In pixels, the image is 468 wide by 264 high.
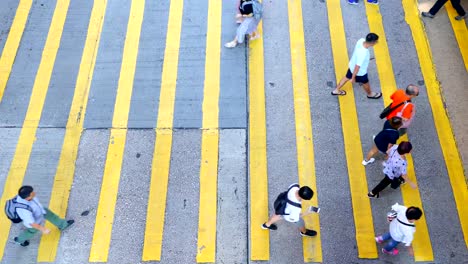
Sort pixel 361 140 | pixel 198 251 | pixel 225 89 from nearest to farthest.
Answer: pixel 198 251
pixel 361 140
pixel 225 89

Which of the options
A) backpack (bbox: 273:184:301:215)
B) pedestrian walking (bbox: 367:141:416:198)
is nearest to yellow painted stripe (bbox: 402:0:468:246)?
pedestrian walking (bbox: 367:141:416:198)

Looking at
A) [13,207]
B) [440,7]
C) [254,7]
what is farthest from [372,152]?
[13,207]

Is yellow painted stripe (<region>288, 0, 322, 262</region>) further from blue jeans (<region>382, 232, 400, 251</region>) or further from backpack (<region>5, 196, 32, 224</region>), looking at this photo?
backpack (<region>5, 196, 32, 224</region>)

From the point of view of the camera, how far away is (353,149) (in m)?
8.98

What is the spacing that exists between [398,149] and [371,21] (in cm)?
470

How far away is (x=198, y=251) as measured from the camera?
7945 mm

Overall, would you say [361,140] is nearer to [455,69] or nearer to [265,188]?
[265,188]

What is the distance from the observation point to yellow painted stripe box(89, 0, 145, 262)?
319 inches

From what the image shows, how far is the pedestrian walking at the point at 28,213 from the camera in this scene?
268 inches

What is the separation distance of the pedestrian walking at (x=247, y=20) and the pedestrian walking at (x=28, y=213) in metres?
5.21

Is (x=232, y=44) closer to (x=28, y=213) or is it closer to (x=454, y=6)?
(x=454, y=6)

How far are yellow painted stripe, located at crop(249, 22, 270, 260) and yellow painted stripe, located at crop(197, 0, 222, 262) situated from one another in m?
0.68

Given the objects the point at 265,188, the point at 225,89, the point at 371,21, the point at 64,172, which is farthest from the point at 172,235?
the point at 371,21

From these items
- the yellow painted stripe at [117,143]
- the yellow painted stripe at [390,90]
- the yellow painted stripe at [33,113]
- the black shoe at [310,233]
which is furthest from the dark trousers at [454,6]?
the yellow painted stripe at [33,113]
